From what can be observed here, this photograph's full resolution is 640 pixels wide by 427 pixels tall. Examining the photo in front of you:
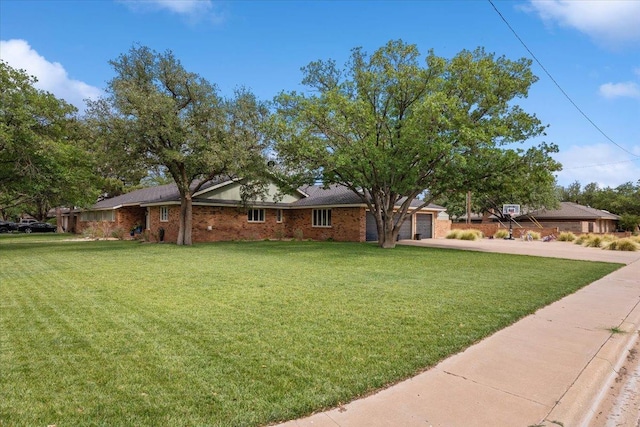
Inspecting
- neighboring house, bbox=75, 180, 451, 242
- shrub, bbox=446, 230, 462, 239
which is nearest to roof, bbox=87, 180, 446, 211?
neighboring house, bbox=75, 180, 451, 242

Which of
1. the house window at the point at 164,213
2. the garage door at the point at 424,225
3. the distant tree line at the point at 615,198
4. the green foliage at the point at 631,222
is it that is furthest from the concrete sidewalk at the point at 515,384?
the distant tree line at the point at 615,198

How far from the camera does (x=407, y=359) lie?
3.88 m

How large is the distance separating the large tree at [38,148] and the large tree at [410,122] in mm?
10623

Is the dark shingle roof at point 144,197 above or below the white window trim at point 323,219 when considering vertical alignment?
above

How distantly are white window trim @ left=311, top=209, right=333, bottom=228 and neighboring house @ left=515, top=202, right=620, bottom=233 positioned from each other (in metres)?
27.0

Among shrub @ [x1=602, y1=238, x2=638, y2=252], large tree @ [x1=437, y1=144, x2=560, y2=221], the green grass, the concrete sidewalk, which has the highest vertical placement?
large tree @ [x1=437, y1=144, x2=560, y2=221]

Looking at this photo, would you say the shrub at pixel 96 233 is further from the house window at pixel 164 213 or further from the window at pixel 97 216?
the house window at pixel 164 213

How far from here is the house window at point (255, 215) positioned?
78.8 ft

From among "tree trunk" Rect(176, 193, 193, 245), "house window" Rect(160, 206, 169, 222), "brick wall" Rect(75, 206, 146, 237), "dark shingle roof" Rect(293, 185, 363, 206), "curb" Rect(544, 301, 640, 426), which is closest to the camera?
"curb" Rect(544, 301, 640, 426)

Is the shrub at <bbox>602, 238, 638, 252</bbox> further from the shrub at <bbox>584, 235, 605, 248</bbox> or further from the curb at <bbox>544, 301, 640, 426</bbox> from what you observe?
the curb at <bbox>544, 301, 640, 426</bbox>

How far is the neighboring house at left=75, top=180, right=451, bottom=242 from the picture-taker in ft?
72.2

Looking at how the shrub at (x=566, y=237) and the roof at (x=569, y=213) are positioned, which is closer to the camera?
the shrub at (x=566, y=237)

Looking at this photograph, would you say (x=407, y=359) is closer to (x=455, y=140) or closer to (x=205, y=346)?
(x=205, y=346)

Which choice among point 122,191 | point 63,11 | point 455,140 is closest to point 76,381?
point 63,11
